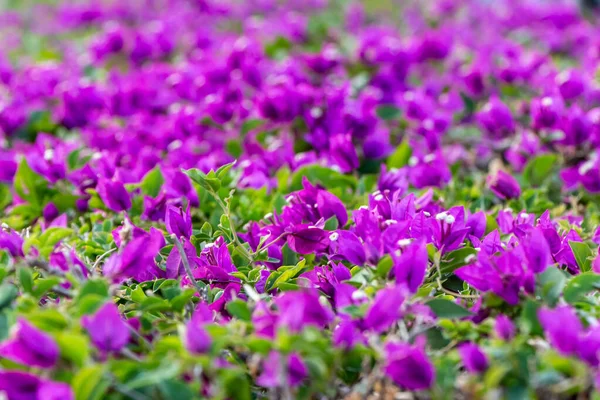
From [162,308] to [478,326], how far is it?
663mm

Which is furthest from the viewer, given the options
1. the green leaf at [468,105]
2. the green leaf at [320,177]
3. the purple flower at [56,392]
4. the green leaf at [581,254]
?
the green leaf at [468,105]

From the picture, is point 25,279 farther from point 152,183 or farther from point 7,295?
point 152,183

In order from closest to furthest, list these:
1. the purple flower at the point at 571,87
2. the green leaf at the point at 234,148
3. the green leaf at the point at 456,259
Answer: the green leaf at the point at 456,259, the green leaf at the point at 234,148, the purple flower at the point at 571,87

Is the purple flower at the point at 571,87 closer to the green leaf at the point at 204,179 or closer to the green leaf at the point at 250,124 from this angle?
the green leaf at the point at 250,124

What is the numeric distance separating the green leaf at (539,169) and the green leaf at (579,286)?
1.28 m

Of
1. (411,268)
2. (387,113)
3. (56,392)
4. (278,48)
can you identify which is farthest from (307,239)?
(278,48)

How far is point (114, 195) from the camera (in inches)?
91.7

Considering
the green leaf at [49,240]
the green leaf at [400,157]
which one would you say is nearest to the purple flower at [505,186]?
the green leaf at [400,157]

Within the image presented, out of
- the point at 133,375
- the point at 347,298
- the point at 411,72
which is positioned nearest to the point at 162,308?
the point at 133,375

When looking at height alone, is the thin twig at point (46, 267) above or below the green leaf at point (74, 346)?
below

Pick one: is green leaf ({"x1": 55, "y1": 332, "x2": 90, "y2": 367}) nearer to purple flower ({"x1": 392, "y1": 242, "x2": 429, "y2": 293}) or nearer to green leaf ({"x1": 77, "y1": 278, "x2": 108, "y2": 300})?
green leaf ({"x1": 77, "y1": 278, "x2": 108, "y2": 300})

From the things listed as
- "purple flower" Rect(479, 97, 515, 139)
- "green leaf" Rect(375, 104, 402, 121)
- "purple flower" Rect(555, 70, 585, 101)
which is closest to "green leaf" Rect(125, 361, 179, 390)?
"purple flower" Rect(479, 97, 515, 139)

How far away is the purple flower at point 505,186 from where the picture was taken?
2578 mm

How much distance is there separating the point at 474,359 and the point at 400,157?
1656mm
